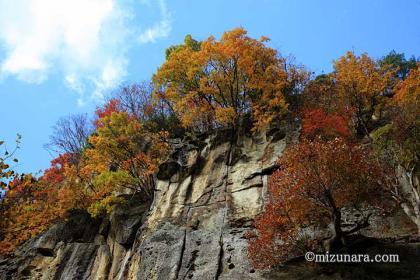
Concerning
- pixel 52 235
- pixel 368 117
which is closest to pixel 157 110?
pixel 52 235

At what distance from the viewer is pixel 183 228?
22406mm

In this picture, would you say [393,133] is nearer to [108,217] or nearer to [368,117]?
[368,117]

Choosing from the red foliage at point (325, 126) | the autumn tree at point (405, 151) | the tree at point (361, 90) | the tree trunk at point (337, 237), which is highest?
the tree at point (361, 90)

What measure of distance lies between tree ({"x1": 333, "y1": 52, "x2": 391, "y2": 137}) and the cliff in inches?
191

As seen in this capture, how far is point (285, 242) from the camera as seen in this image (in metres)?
16.7

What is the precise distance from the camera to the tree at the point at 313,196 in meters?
16.0

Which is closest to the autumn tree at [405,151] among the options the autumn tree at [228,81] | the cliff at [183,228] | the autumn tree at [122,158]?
the cliff at [183,228]

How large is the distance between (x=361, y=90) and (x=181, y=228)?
16.0 meters

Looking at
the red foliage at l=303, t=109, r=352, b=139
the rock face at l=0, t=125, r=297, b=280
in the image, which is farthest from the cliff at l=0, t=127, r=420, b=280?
the red foliage at l=303, t=109, r=352, b=139

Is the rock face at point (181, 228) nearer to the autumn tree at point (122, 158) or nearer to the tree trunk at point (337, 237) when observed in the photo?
the autumn tree at point (122, 158)

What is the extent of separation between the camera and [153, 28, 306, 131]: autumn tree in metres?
29.2

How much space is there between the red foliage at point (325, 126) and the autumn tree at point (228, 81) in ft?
9.45

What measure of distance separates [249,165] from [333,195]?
9.25m

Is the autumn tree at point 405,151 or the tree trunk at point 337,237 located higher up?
the autumn tree at point 405,151
